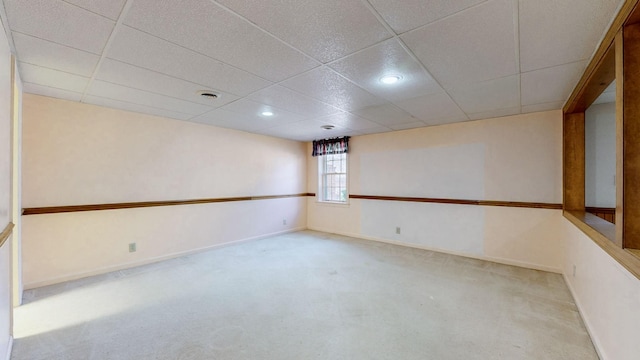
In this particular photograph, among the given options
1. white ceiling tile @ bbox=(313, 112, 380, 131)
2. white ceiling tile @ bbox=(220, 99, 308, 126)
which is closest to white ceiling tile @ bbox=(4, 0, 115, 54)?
white ceiling tile @ bbox=(220, 99, 308, 126)

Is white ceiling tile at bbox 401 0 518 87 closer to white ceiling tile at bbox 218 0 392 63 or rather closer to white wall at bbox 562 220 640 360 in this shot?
white ceiling tile at bbox 218 0 392 63

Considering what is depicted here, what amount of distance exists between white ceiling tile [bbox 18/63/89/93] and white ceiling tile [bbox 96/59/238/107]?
0.83 ft

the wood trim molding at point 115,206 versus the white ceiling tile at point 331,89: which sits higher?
the white ceiling tile at point 331,89

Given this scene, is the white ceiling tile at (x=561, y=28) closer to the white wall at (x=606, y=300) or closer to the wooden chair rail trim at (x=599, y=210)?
the white wall at (x=606, y=300)

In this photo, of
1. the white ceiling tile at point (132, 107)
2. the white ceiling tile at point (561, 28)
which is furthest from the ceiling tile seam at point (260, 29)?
the white ceiling tile at point (132, 107)

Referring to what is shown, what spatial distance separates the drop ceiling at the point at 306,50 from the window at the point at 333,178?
8.75 feet

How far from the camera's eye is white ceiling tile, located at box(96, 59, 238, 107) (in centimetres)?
217

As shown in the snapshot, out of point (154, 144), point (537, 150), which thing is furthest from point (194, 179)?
point (537, 150)

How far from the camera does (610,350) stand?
1.62 metres

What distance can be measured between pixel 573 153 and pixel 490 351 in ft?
8.66

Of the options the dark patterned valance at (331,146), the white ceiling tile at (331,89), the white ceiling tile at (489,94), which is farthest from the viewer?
the dark patterned valance at (331,146)

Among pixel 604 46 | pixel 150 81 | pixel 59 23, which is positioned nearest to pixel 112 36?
pixel 59 23

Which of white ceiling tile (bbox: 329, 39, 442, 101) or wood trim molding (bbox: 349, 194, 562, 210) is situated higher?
white ceiling tile (bbox: 329, 39, 442, 101)

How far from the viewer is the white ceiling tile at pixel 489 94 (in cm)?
245
